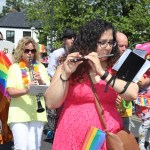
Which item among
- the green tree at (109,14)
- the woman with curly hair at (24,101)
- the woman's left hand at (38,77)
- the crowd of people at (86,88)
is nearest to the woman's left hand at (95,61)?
the crowd of people at (86,88)

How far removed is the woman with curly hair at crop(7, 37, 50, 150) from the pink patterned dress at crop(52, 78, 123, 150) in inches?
71.1

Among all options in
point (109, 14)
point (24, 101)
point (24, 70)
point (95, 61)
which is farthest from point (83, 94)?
point (109, 14)

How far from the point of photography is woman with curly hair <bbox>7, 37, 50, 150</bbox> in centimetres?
455

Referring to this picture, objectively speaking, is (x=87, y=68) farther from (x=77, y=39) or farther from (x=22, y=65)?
(x=22, y=65)

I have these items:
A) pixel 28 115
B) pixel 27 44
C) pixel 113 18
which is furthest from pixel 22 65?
pixel 113 18

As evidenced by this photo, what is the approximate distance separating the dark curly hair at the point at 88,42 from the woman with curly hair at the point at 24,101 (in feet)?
5.82

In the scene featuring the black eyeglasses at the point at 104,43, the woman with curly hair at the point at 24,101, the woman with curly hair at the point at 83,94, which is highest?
the black eyeglasses at the point at 104,43

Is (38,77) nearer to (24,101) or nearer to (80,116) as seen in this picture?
(24,101)

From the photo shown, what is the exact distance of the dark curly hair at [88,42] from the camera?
109 inches

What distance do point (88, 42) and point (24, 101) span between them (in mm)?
2068

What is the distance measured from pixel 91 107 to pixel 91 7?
2683cm

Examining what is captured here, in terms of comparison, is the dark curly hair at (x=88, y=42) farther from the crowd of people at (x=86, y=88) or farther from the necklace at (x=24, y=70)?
the necklace at (x=24, y=70)

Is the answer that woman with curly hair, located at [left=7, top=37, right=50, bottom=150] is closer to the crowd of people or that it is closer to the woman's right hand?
the crowd of people

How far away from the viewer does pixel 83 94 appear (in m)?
2.73
